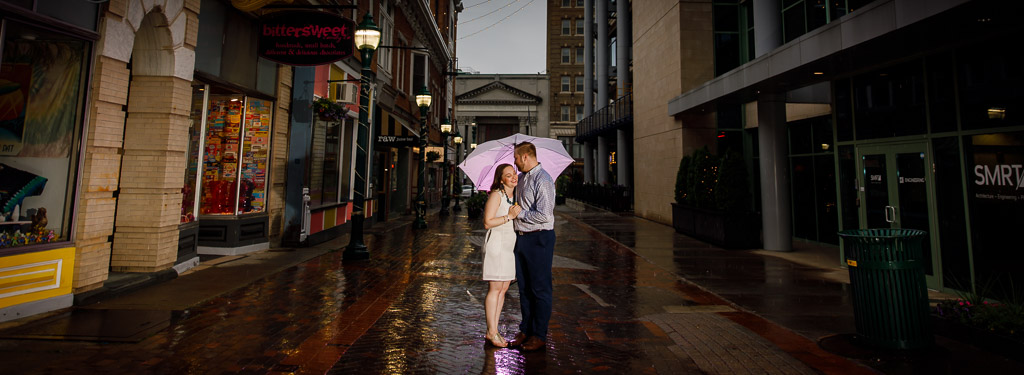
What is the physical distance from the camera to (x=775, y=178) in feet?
33.1

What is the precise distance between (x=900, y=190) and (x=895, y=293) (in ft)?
13.4

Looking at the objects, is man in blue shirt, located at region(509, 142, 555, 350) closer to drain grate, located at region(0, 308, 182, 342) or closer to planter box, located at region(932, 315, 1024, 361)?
drain grate, located at region(0, 308, 182, 342)

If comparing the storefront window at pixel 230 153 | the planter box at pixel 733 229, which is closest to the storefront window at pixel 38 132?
the storefront window at pixel 230 153

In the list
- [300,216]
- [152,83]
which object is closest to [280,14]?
[152,83]

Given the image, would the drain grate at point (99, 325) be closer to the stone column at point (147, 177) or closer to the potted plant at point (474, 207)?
the stone column at point (147, 177)

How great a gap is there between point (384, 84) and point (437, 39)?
394 inches

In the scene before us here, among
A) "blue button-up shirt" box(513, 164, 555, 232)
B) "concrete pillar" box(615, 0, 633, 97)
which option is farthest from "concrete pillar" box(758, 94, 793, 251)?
"concrete pillar" box(615, 0, 633, 97)

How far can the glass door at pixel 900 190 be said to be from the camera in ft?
20.7

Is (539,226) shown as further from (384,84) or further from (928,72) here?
(384,84)

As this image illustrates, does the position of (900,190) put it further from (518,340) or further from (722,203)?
(518,340)

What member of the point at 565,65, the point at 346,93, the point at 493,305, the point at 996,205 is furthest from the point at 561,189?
the point at 493,305

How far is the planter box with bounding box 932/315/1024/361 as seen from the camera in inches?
147

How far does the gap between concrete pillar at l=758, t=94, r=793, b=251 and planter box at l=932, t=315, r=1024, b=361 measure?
5576mm

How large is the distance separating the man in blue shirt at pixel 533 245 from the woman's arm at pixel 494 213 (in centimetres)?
16
